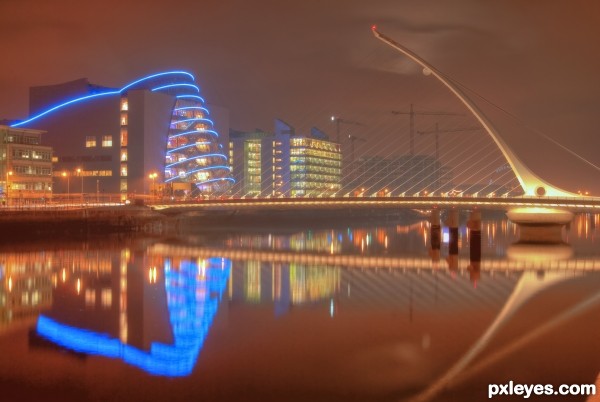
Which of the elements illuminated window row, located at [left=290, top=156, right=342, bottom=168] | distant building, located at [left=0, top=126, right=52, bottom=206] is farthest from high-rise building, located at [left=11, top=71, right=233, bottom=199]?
illuminated window row, located at [left=290, top=156, right=342, bottom=168]

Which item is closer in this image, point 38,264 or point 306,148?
point 38,264

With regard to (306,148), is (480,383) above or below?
below

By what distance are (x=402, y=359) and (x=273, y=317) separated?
5211mm

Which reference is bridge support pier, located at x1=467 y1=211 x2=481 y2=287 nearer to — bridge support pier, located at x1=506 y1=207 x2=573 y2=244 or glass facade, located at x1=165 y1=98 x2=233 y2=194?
bridge support pier, located at x1=506 y1=207 x2=573 y2=244

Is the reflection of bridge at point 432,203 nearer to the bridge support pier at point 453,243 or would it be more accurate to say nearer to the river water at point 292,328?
the bridge support pier at point 453,243

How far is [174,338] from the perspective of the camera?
14.7m

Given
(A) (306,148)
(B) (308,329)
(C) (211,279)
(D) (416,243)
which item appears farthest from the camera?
(A) (306,148)

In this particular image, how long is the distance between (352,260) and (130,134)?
147 feet

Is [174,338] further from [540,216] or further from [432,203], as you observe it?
[540,216]

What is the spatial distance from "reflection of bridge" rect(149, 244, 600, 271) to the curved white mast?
23.9 ft

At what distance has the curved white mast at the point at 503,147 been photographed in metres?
37.9

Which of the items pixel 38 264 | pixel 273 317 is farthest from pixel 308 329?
pixel 38 264

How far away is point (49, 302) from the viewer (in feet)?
62.7

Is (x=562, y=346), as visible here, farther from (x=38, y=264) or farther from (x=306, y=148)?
(x=306, y=148)
